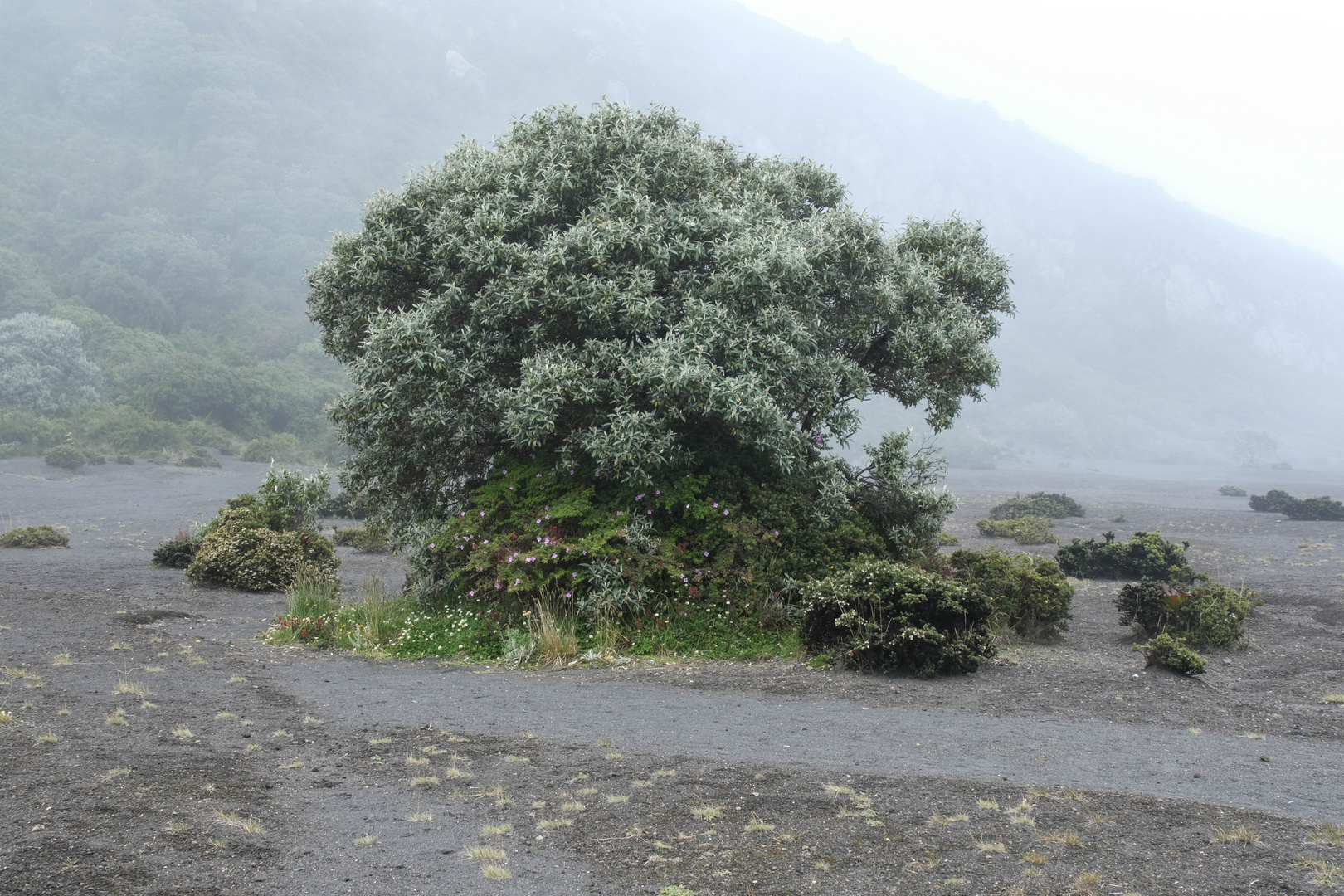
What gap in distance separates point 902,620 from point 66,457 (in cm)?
3540

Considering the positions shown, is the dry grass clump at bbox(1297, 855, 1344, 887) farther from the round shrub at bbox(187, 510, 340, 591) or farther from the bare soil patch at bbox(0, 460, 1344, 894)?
the round shrub at bbox(187, 510, 340, 591)

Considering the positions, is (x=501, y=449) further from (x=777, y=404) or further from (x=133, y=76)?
(x=133, y=76)

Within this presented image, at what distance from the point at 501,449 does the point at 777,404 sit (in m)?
3.42

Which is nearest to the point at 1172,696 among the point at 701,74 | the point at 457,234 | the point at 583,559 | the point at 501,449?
the point at 583,559

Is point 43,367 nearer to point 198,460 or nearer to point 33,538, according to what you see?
point 198,460

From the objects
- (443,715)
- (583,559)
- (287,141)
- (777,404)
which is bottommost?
(443,715)

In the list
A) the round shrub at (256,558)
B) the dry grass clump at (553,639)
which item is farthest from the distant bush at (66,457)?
the dry grass clump at (553,639)

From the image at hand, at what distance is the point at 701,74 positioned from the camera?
186 meters

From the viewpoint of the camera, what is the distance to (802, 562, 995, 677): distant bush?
8.06m

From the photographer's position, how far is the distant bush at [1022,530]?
2225 cm

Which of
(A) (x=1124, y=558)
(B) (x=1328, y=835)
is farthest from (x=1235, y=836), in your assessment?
(A) (x=1124, y=558)

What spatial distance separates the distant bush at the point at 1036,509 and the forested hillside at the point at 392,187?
12862mm

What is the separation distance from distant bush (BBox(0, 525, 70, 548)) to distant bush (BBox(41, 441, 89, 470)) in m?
18.3

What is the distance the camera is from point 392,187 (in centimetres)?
12294
